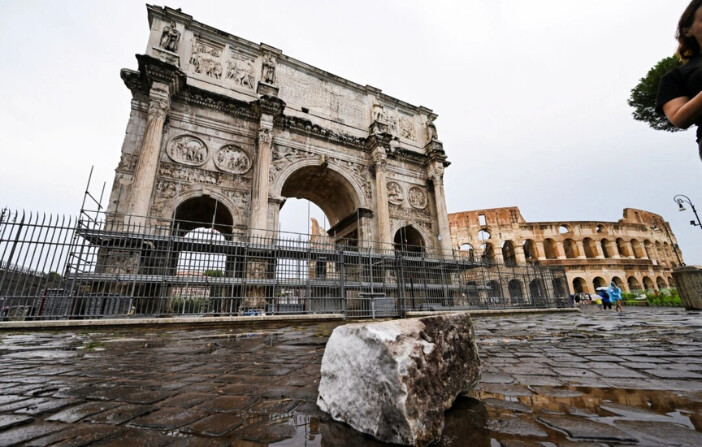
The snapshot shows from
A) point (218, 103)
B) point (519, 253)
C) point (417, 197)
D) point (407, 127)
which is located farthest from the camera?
point (519, 253)

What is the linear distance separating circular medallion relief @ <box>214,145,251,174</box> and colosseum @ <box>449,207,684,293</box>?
23.4 meters

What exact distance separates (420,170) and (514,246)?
60.7 ft

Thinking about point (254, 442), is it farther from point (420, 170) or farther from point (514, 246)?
point (514, 246)

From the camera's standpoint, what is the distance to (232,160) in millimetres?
11906

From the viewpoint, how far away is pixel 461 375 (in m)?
1.38

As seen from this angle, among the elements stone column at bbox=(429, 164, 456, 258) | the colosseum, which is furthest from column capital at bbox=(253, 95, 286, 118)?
the colosseum

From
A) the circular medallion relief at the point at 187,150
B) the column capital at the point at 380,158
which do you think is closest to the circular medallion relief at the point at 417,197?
the column capital at the point at 380,158

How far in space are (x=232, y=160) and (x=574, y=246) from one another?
33.9 metres

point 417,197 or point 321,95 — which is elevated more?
point 321,95

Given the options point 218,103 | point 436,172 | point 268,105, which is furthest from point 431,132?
point 218,103

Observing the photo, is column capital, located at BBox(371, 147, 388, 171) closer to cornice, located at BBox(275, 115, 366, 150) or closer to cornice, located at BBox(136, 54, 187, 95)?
cornice, located at BBox(275, 115, 366, 150)

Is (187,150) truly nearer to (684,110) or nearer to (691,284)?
(684,110)

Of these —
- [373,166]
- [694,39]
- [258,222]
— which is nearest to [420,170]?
[373,166]

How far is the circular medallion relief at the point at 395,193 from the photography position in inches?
603
